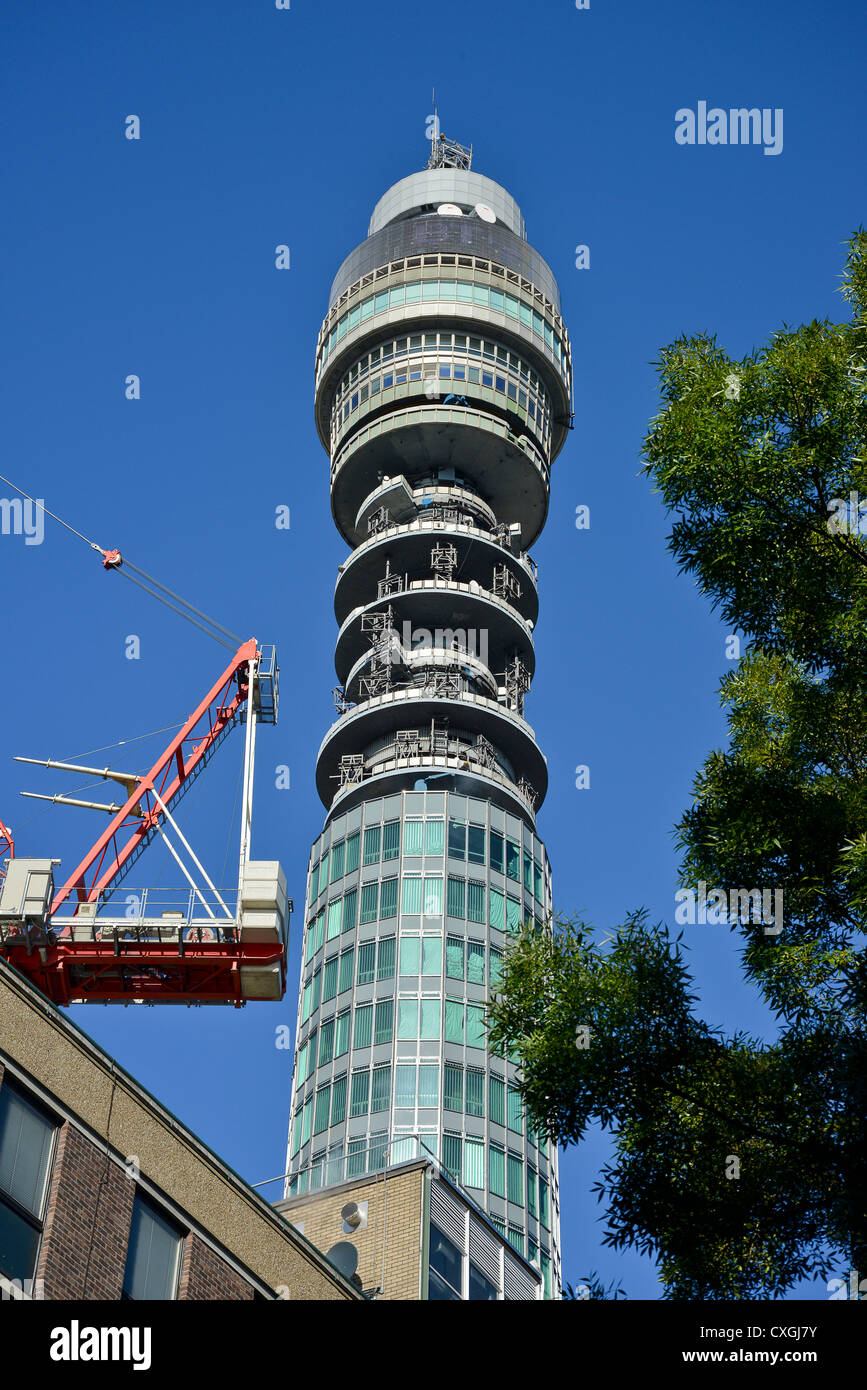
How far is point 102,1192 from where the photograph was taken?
80.2 feet

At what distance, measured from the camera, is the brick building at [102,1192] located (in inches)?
906

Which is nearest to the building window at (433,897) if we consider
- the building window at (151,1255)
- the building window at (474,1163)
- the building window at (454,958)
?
the building window at (454,958)

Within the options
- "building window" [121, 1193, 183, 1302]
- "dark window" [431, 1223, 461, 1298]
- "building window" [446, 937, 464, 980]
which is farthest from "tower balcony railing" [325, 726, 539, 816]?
"building window" [121, 1193, 183, 1302]

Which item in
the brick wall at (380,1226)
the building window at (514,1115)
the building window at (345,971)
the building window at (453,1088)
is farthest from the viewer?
the building window at (345,971)

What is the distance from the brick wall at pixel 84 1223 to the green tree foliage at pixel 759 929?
6.17 metres

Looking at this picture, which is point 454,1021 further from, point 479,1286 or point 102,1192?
point 102,1192

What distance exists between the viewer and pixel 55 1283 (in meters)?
22.7

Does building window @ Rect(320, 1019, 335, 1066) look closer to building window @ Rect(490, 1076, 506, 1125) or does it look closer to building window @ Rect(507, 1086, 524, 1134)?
building window @ Rect(490, 1076, 506, 1125)

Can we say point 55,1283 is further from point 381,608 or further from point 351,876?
point 381,608

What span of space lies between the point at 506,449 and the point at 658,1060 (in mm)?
115849

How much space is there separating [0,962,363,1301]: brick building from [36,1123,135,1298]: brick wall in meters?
0.02

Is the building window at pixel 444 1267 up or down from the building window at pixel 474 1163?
down

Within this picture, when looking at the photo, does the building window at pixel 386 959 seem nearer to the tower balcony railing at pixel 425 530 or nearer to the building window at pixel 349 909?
the building window at pixel 349 909
